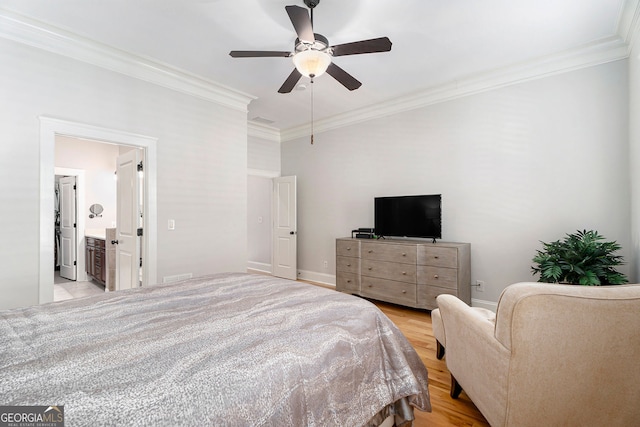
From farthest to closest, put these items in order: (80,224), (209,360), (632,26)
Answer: (80,224)
(632,26)
(209,360)

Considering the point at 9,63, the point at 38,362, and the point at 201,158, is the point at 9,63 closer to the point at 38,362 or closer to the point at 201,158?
the point at 201,158

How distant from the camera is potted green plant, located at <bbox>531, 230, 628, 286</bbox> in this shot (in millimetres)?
2478

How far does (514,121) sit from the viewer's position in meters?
3.49

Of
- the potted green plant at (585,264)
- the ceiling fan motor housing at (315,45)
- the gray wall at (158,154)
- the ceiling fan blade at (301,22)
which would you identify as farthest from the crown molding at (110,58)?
the potted green plant at (585,264)

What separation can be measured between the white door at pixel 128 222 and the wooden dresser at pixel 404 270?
8.77 feet

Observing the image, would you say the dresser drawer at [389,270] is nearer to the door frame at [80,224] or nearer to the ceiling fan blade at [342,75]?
the ceiling fan blade at [342,75]

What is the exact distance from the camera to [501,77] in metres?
3.53

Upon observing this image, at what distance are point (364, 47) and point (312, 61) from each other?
0.40m

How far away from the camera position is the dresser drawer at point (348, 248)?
436cm

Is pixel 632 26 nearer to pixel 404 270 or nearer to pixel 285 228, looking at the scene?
pixel 404 270

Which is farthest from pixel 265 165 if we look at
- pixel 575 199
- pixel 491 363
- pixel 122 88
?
pixel 491 363

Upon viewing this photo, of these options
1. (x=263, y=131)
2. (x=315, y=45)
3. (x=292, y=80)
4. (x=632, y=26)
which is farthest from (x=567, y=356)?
(x=263, y=131)

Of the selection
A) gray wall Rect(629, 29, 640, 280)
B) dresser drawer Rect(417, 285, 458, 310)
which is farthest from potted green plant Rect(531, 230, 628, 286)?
dresser drawer Rect(417, 285, 458, 310)

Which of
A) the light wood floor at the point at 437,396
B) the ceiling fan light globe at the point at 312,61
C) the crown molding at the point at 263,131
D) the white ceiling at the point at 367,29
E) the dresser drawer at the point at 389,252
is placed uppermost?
the white ceiling at the point at 367,29
